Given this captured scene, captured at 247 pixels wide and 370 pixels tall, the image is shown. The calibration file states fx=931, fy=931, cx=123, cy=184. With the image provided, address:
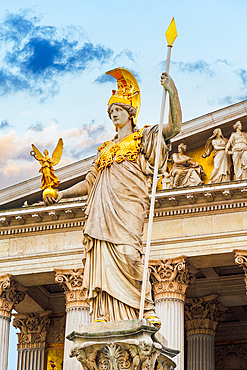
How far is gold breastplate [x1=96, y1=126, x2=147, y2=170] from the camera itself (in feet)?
34.9

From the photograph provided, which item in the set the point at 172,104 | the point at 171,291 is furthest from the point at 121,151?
the point at 171,291

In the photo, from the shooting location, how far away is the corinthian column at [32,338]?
34.1m

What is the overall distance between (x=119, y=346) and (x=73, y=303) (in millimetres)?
19942

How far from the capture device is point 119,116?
11.1 meters

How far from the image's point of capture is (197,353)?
30.8 m

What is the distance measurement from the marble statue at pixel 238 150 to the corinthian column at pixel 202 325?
486cm

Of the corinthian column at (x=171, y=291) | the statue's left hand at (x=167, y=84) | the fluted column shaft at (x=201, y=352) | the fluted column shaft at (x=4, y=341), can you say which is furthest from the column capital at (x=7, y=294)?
the statue's left hand at (x=167, y=84)

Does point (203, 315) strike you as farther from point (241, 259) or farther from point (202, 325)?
point (241, 259)

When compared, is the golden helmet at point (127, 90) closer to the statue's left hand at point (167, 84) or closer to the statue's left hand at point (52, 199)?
the statue's left hand at point (167, 84)

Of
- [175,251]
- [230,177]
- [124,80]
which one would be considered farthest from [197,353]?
[124,80]

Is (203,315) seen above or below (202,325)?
above

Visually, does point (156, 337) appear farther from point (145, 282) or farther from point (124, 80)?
point (124, 80)

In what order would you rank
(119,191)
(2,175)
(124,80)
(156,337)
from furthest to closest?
1. (2,175)
2. (124,80)
3. (119,191)
4. (156,337)

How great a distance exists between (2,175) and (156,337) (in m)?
40.7
